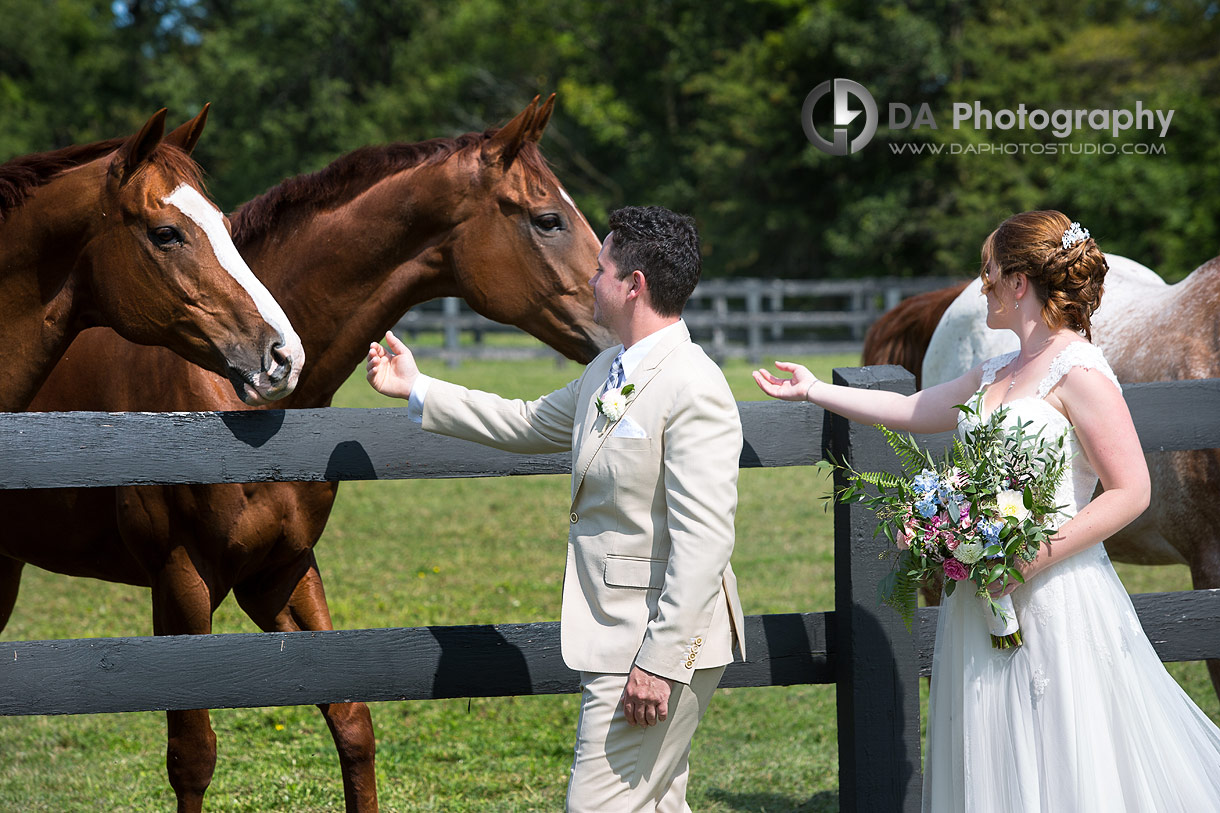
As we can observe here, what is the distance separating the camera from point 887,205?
Answer: 2795 cm

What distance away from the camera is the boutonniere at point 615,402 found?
223cm

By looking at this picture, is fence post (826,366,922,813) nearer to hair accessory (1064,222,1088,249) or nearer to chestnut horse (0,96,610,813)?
hair accessory (1064,222,1088,249)

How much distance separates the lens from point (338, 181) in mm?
3463

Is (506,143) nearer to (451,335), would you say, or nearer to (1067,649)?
(1067,649)

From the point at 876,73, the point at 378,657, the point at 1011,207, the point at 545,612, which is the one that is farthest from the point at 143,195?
the point at 876,73

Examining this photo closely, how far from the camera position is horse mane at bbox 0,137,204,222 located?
114 inches

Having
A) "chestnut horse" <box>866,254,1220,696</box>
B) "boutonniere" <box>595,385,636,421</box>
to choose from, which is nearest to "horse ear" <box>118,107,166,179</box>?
"boutonniere" <box>595,385,636,421</box>

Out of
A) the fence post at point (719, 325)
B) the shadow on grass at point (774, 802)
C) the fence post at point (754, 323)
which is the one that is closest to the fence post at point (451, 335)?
the fence post at point (719, 325)

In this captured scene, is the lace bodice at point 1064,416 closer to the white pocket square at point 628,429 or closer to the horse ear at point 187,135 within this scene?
the white pocket square at point 628,429

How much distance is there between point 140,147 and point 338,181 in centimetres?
73

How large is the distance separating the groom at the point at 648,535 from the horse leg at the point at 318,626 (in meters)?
1.28

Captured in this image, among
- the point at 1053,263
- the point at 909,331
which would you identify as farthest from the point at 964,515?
the point at 909,331

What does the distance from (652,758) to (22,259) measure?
2164mm

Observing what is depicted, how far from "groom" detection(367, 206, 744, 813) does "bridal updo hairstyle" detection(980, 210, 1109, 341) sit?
29.2 inches
